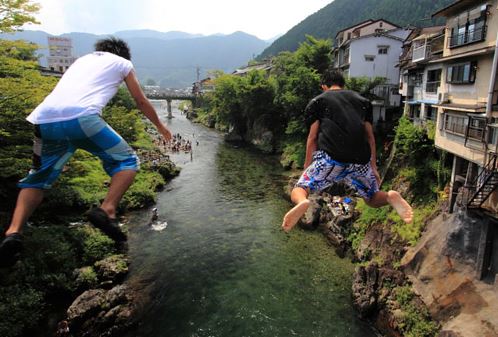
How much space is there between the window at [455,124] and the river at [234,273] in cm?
794

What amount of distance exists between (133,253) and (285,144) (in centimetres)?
2739

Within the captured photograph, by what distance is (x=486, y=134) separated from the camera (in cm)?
1286

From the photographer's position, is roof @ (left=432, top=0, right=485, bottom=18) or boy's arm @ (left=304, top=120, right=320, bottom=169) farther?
roof @ (left=432, top=0, right=485, bottom=18)

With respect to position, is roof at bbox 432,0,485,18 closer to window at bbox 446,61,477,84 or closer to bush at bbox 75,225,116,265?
window at bbox 446,61,477,84

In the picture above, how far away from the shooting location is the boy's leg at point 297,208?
439cm

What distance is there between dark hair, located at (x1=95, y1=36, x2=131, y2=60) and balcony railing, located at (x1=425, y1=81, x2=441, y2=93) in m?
19.8

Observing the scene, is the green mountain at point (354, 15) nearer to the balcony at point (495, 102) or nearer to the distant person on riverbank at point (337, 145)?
the balcony at point (495, 102)

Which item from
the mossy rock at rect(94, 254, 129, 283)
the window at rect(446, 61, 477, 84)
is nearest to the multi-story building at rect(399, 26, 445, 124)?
the window at rect(446, 61, 477, 84)

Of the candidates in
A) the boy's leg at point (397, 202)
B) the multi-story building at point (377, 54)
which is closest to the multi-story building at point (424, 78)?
the multi-story building at point (377, 54)

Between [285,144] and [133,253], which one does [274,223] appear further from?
[285,144]

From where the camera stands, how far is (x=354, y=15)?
11325cm

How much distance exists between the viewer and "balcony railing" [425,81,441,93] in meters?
19.8

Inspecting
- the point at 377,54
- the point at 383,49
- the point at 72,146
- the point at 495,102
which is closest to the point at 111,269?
the point at 72,146

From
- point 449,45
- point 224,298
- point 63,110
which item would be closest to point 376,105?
point 449,45
